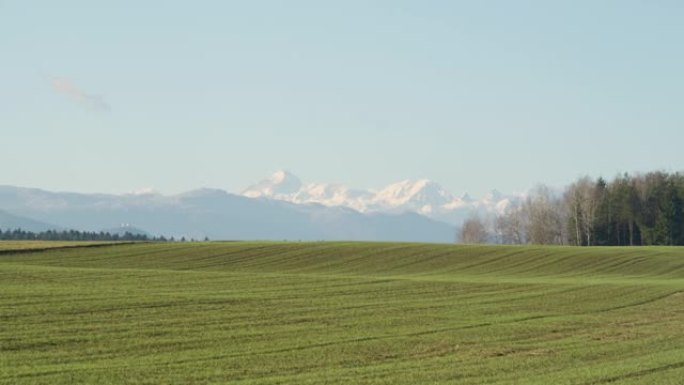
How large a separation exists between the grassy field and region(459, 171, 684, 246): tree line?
8049 centimetres

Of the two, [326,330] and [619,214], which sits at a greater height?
[619,214]

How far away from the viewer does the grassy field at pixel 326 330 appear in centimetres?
2370

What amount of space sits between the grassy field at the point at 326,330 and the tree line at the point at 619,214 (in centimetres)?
8049

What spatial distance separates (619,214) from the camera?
144500 millimetres

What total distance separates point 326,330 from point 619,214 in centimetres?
12057

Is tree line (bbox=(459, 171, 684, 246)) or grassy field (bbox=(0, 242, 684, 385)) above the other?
tree line (bbox=(459, 171, 684, 246))

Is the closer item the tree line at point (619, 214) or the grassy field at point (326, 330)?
the grassy field at point (326, 330)

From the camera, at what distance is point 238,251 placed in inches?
3302

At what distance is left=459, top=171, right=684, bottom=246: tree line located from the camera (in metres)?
137

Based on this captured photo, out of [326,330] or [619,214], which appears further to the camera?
[619,214]

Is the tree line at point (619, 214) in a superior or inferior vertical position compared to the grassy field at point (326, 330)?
superior

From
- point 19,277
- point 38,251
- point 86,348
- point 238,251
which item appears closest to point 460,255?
point 238,251

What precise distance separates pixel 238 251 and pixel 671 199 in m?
79.4

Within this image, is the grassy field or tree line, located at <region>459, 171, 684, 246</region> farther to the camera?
tree line, located at <region>459, 171, 684, 246</region>
